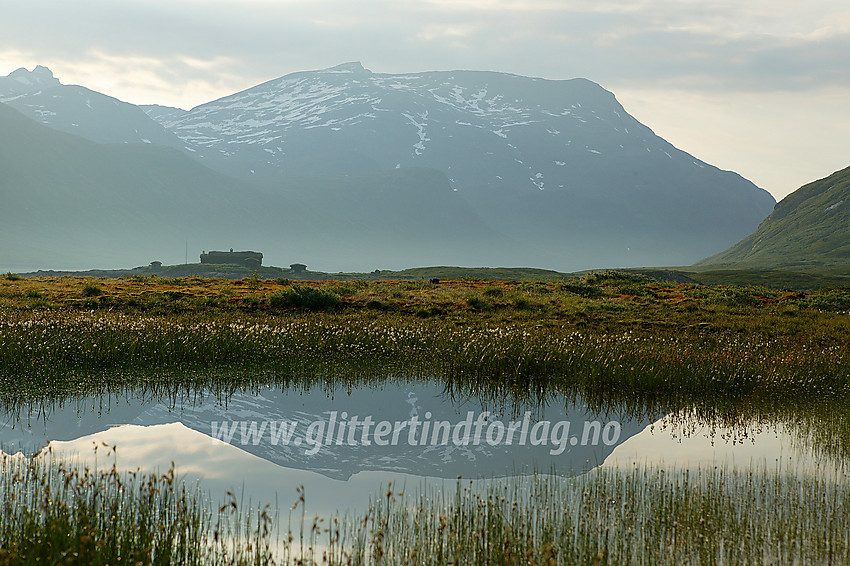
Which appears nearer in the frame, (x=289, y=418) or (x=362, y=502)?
(x=362, y=502)

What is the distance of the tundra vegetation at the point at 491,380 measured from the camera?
321 inches

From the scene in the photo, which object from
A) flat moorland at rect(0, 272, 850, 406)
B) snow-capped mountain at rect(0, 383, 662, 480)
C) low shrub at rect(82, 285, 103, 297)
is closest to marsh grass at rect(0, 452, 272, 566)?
snow-capped mountain at rect(0, 383, 662, 480)

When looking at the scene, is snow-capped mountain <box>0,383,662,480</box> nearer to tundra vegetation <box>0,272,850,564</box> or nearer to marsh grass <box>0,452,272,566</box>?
tundra vegetation <box>0,272,850,564</box>

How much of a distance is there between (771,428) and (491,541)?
365 inches

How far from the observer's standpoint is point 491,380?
19.2 meters

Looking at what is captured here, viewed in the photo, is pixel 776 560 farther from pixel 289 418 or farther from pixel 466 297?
pixel 466 297

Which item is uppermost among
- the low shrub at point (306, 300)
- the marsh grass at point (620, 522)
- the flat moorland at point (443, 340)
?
the low shrub at point (306, 300)

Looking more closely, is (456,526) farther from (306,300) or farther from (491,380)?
(306,300)

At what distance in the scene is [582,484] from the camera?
1064cm

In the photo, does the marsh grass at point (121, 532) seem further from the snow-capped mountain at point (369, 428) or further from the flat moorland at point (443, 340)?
the flat moorland at point (443, 340)

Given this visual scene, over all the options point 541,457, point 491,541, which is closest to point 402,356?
point 541,457

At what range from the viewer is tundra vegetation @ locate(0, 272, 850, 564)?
321 inches

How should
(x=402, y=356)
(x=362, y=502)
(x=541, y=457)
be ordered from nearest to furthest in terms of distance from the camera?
(x=362, y=502)
(x=541, y=457)
(x=402, y=356)

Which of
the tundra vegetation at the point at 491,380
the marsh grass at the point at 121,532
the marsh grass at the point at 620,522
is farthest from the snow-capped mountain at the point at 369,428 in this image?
the marsh grass at the point at 121,532
